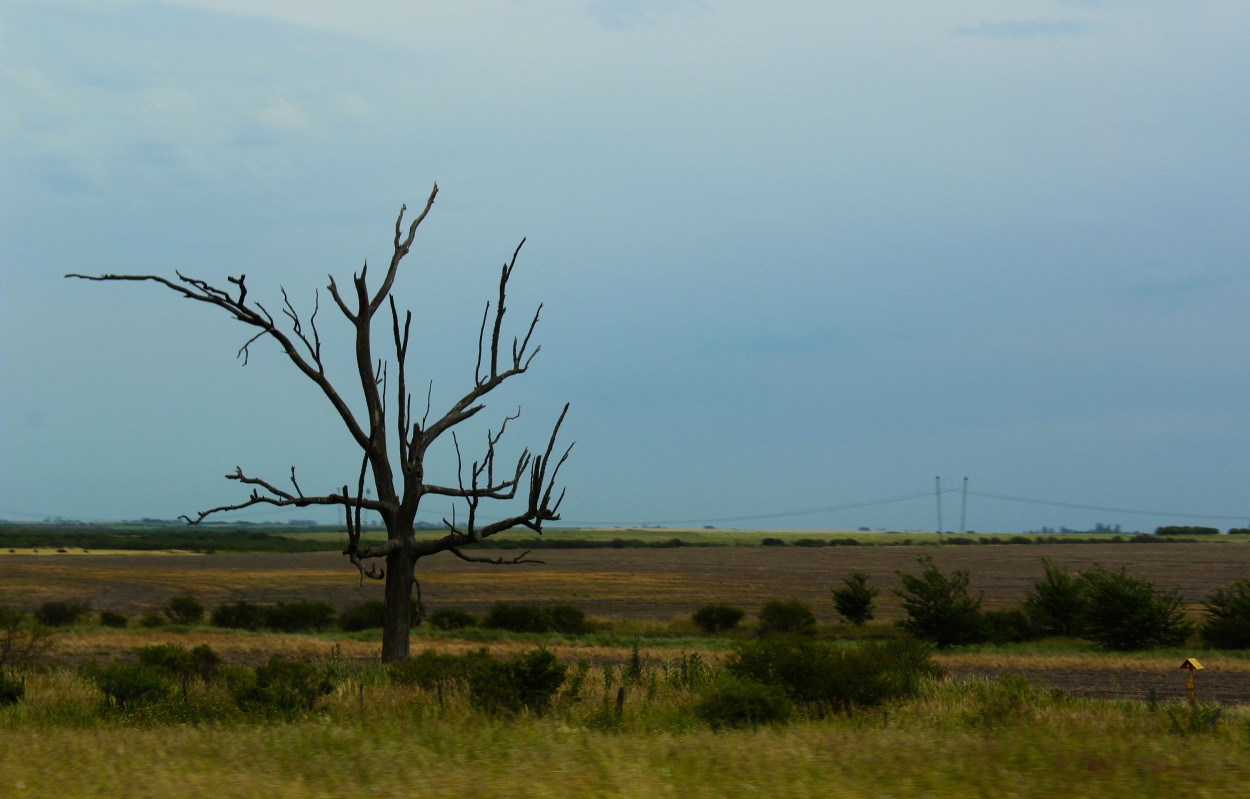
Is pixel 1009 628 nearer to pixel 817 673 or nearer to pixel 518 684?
pixel 817 673

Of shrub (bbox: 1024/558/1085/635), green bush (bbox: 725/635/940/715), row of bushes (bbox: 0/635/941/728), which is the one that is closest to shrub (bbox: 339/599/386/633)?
shrub (bbox: 1024/558/1085/635)

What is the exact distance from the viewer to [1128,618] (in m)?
37.7

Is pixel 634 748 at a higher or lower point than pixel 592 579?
higher

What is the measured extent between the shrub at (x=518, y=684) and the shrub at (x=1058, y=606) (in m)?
31.9

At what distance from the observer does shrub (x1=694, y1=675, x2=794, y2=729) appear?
1305 cm

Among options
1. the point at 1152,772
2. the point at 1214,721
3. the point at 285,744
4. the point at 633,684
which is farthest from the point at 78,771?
the point at 1214,721

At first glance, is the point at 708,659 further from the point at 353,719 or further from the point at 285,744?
the point at 285,744

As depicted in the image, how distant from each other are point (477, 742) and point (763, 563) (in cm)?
11827

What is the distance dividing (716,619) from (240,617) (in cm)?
1933

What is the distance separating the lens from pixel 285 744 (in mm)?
10375

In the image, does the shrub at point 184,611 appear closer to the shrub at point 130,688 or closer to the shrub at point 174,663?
the shrub at point 174,663

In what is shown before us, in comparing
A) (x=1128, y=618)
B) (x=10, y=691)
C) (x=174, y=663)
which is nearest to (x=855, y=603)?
(x=1128, y=618)

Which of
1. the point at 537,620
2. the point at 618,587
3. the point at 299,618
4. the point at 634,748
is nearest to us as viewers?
the point at 634,748

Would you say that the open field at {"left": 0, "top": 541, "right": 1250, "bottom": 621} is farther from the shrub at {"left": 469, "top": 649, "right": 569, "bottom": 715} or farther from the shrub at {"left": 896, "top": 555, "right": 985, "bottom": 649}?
the shrub at {"left": 469, "top": 649, "right": 569, "bottom": 715}
